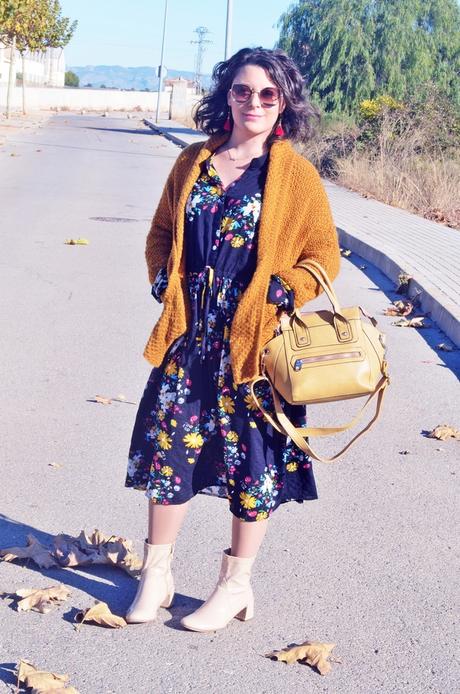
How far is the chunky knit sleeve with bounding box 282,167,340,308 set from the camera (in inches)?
134

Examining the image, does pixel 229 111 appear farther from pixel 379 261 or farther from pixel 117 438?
pixel 379 261

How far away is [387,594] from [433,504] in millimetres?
1065

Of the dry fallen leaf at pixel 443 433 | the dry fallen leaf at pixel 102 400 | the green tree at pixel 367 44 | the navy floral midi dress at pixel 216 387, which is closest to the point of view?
the navy floral midi dress at pixel 216 387

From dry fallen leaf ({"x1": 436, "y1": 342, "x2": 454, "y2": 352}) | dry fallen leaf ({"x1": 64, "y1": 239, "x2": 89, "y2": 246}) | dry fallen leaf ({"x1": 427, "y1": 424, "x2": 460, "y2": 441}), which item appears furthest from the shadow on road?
dry fallen leaf ({"x1": 64, "y1": 239, "x2": 89, "y2": 246})

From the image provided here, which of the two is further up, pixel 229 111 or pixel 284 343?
pixel 229 111

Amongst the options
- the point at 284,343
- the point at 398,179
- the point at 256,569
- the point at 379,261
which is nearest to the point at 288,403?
the point at 284,343

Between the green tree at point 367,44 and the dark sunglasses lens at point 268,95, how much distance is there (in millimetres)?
30094

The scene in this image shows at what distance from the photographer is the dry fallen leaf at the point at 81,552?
13.1ft

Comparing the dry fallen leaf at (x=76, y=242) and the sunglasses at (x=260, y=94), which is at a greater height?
the sunglasses at (x=260, y=94)

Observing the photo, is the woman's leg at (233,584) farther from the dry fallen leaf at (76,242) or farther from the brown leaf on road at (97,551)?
the dry fallen leaf at (76,242)

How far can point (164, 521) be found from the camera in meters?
3.56

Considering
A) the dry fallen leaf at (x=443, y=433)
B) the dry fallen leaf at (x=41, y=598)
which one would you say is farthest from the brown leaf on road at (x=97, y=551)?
the dry fallen leaf at (x=443, y=433)

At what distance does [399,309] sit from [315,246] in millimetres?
6562

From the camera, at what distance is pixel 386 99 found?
Result: 87.1 ft
